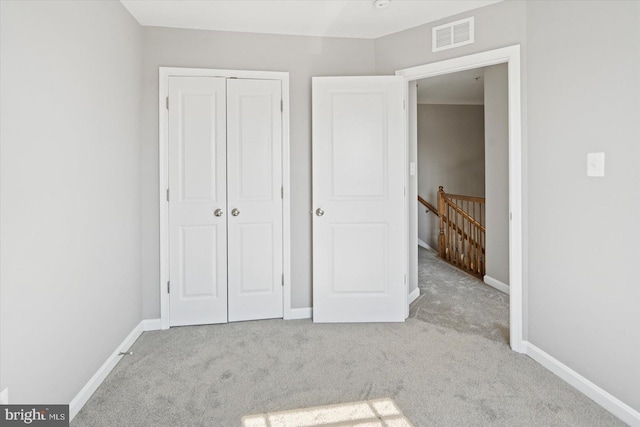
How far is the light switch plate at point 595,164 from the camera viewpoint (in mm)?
1803

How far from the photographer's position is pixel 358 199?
9.48ft

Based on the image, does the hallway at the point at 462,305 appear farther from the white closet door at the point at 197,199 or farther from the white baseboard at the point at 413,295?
the white closet door at the point at 197,199

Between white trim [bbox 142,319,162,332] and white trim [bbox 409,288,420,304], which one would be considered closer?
white trim [bbox 142,319,162,332]

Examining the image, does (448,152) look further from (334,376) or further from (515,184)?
(334,376)

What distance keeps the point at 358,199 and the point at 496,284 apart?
6.57 ft

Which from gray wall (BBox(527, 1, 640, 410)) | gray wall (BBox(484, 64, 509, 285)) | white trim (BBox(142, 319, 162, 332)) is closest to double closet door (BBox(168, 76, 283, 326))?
white trim (BBox(142, 319, 162, 332))

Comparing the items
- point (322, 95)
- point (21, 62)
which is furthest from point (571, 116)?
point (21, 62)

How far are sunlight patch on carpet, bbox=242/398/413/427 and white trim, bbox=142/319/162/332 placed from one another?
1.43 m

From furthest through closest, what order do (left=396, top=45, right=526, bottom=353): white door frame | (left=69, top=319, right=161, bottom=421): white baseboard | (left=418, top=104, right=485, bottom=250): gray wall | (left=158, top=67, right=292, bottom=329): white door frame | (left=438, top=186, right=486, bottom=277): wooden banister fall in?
(left=418, top=104, right=485, bottom=250): gray wall
(left=438, top=186, right=486, bottom=277): wooden banister
(left=158, top=67, right=292, bottom=329): white door frame
(left=396, top=45, right=526, bottom=353): white door frame
(left=69, top=319, right=161, bottom=421): white baseboard

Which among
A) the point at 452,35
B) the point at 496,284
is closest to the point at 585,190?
the point at 452,35

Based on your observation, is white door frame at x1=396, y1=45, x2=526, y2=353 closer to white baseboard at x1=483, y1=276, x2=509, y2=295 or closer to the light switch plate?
the light switch plate

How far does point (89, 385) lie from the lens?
1910mm

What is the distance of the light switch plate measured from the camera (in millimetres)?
1803

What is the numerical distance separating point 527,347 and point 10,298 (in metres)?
2.78
